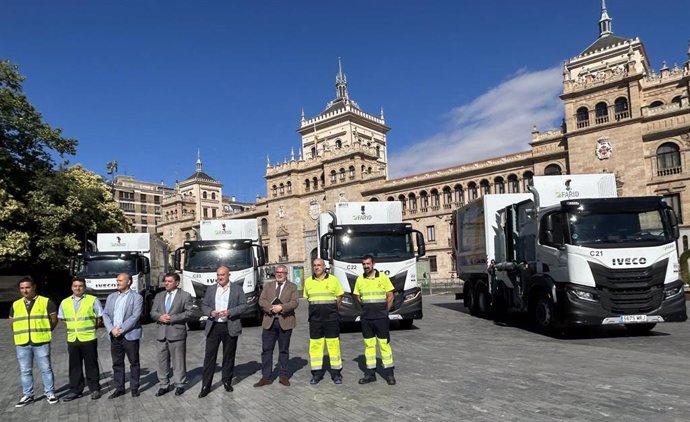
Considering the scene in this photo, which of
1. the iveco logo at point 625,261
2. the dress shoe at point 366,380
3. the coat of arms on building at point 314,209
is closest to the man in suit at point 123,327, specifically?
the dress shoe at point 366,380

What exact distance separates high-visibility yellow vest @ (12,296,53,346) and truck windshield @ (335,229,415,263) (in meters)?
7.52

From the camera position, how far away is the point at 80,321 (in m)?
7.29

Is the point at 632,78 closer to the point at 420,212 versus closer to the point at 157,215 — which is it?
the point at 420,212

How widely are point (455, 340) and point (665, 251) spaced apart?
4.90m

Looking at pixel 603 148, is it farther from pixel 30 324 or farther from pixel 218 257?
pixel 30 324

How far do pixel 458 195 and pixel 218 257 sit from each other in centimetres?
3513

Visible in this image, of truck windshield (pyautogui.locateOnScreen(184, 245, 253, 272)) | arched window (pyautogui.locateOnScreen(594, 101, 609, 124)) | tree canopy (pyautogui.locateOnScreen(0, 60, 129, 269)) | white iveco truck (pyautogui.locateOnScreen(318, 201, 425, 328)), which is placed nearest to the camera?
white iveco truck (pyautogui.locateOnScreen(318, 201, 425, 328))

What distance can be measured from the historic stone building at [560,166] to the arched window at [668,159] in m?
0.06

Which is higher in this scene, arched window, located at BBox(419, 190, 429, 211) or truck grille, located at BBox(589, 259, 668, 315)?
arched window, located at BBox(419, 190, 429, 211)

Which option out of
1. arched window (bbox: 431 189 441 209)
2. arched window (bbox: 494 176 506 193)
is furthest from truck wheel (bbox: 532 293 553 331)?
arched window (bbox: 431 189 441 209)

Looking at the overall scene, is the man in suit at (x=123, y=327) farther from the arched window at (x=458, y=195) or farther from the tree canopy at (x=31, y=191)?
the arched window at (x=458, y=195)

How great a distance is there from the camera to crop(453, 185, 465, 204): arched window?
4753cm

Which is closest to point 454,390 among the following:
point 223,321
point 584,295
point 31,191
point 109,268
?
point 223,321

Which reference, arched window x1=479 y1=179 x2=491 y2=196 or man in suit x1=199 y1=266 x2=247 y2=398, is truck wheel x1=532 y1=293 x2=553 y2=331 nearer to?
man in suit x1=199 y1=266 x2=247 y2=398
